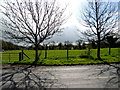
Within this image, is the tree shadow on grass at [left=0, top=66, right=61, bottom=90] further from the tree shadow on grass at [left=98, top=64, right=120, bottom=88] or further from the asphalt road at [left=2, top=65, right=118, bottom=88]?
the tree shadow on grass at [left=98, top=64, right=120, bottom=88]

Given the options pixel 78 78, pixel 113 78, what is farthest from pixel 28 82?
pixel 113 78

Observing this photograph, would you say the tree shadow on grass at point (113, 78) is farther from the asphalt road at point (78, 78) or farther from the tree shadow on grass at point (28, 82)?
the tree shadow on grass at point (28, 82)

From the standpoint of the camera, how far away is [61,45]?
1228 inches

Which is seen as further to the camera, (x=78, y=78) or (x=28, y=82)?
(x=78, y=78)

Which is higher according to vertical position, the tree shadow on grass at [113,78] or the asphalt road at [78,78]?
the tree shadow on grass at [113,78]

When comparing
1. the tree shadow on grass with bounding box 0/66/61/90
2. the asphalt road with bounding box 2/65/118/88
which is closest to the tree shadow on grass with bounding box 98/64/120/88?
the asphalt road with bounding box 2/65/118/88

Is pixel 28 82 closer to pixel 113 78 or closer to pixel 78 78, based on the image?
pixel 78 78

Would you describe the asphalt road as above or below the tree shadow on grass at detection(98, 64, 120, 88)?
below

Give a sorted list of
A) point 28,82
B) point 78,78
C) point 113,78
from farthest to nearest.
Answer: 1. point 78,78
2. point 113,78
3. point 28,82

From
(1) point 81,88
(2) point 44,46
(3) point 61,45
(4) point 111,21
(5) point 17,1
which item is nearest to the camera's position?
(1) point 81,88

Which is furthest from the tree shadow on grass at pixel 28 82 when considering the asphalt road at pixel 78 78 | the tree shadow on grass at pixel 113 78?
the tree shadow on grass at pixel 113 78

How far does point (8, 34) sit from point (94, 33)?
1120cm

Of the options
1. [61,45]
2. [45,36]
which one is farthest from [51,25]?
[61,45]

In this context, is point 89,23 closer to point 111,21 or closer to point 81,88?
point 111,21
